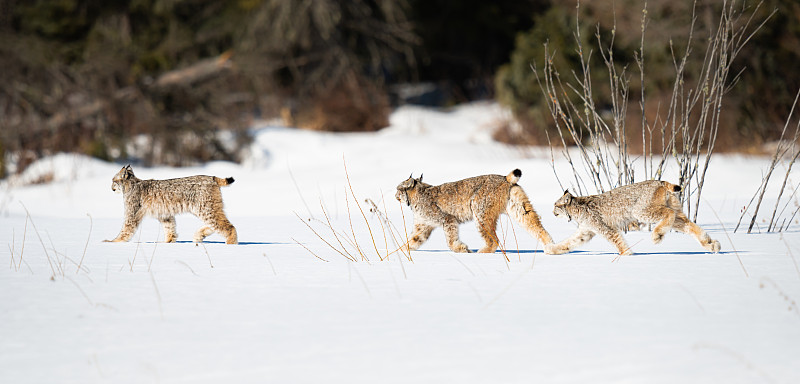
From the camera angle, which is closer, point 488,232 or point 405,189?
point 488,232

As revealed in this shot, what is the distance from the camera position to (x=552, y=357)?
9.58ft

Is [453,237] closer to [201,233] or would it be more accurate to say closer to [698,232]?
[698,232]

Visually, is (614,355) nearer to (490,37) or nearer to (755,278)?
(755,278)

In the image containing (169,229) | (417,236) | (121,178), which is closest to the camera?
(417,236)

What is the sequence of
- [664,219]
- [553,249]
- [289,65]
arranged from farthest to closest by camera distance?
[289,65], [553,249], [664,219]

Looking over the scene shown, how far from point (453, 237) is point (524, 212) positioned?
1.72 ft

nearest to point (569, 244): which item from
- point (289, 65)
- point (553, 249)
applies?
point (553, 249)

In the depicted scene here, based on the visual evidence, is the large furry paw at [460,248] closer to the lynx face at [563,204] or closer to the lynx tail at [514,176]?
the lynx tail at [514,176]

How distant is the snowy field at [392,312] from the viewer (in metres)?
2.84

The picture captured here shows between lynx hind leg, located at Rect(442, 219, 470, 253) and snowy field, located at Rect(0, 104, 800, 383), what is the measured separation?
108mm

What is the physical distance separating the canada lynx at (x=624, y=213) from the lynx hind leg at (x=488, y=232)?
0.37 metres

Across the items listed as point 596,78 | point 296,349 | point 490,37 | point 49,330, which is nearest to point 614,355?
point 296,349

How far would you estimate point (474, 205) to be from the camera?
5367 millimetres

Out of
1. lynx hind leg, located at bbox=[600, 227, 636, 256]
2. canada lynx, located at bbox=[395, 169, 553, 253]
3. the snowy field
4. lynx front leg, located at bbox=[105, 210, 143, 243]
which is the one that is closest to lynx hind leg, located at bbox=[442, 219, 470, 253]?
canada lynx, located at bbox=[395, 169, 553, 253]
